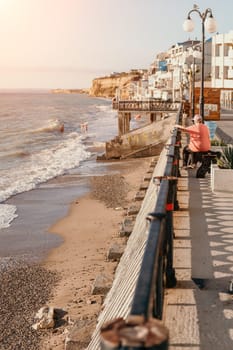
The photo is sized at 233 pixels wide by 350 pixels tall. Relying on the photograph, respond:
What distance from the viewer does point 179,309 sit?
4.29 m

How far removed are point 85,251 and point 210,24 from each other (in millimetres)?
7997

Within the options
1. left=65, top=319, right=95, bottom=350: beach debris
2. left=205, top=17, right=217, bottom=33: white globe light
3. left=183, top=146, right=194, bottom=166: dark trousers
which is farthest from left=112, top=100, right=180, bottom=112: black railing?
left=65, top=319, right=95, bottom=350: beach debris

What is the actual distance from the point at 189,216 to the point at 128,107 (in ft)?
100

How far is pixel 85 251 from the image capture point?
10289 mm

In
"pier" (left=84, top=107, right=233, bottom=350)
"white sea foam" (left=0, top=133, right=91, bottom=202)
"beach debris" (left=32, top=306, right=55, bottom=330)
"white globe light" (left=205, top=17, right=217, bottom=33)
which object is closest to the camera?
"pier" (left=84, top=107, right=233, bottom=350)

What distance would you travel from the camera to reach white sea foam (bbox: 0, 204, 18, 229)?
13516 mm

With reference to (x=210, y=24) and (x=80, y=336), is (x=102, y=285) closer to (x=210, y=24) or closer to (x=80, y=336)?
(x=80, y=336)

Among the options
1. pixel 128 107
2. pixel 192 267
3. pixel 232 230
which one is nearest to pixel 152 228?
pixel 192 267

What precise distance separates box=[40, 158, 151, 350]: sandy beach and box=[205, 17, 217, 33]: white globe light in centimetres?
570

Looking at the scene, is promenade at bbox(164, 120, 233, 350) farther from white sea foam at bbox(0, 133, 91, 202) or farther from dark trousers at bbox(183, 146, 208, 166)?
white sea foam at bbox(0, 133, 91, 202)

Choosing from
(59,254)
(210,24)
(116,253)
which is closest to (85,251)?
(59,254)

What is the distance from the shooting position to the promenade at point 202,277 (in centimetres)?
385

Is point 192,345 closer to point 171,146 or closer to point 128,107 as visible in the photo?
point 171,146

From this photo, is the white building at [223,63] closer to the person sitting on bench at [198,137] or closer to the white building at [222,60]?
the white building at [222,60]
